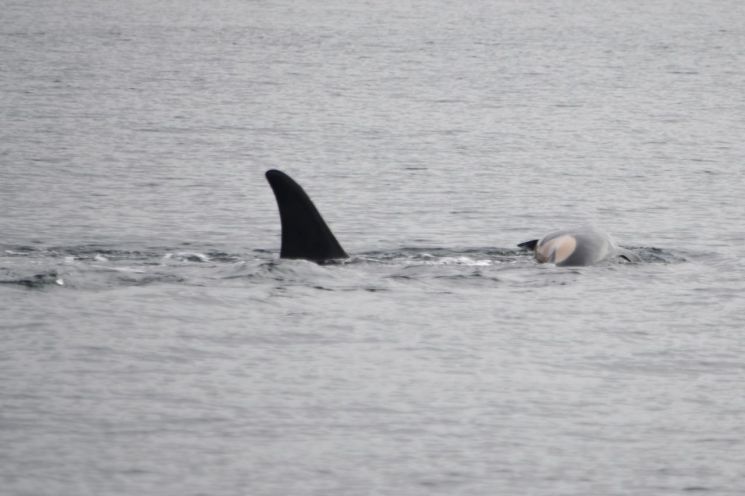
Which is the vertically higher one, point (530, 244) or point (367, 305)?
point (530, 244)

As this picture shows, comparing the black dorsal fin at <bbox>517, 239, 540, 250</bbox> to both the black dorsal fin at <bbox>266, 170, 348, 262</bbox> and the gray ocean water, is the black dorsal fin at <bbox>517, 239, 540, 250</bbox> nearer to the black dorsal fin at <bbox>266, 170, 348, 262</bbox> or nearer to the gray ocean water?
the gray ocean water

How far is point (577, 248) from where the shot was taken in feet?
58.2

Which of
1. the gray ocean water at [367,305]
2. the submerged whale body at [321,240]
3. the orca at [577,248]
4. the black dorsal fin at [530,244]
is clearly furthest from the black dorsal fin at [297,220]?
the black dorsal fin at [530,244]

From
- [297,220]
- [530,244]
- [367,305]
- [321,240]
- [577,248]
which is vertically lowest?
[367,305]

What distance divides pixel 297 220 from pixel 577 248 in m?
3.31

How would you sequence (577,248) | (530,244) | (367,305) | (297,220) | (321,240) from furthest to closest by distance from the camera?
(530,244) → (577,248) → (321,240) → (297,220) → (367,305)

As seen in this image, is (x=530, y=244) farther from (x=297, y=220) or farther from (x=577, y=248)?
(x=297, y=220)

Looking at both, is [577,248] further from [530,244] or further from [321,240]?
[321,240]

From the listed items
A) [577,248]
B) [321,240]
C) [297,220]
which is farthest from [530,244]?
[297,220]

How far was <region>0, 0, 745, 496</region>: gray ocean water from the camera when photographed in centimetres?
1133

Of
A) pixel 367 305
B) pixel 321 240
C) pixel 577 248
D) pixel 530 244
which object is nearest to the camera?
pixel 367 305

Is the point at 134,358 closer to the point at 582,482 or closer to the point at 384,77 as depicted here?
the point at 582,482

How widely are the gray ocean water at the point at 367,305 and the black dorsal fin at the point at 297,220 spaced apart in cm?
32

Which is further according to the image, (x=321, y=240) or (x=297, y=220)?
(x=321, y=240)
